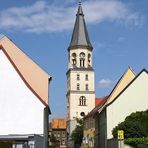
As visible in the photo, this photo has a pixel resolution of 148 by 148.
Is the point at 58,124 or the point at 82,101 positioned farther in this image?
the point at 58,124

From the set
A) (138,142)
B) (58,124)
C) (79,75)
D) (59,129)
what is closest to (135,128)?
(138,142)

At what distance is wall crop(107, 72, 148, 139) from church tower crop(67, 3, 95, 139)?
90.4 metres

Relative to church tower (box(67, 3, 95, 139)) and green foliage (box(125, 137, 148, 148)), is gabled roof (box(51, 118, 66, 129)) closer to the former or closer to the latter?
church tower (box(67, 3, 95, 139))

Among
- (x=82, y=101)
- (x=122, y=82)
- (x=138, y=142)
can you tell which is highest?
(x=82, y=101)

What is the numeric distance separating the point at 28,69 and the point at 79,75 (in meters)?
98.6

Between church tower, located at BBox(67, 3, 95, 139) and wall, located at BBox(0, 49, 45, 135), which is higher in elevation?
church tower, located at BBox(67, 3, 95, 139)

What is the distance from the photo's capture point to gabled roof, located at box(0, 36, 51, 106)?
149 feet

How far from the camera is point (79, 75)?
14538cm

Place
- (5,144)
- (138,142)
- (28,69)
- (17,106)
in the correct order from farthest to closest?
(28,69)
(17,106)
(138,142)
(5,144)

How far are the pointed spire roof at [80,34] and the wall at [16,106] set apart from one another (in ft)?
357

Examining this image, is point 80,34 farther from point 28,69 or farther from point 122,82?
point 28,69

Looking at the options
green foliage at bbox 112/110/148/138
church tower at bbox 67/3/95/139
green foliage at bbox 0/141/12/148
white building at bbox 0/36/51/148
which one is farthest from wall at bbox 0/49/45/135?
church tower at bbox 67/3/95/139

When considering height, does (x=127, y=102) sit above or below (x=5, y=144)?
above

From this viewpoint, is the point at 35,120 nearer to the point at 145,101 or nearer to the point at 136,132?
the point at 136,132
